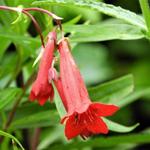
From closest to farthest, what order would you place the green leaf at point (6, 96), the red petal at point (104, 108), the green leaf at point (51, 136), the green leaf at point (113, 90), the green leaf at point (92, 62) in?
the red petal at point (104, 108), the green leaf at point (6, 96), the green leaf at point (113, 90), the green leaf at point (51, 136), the green leaf at point (92, 62)

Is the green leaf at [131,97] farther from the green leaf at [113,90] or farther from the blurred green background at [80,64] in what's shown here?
the green leaf at [113,90]

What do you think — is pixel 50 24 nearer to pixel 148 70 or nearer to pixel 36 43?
pixel 36 43

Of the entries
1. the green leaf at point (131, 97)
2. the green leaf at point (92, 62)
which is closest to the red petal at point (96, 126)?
the green leaf at point (131, 97)

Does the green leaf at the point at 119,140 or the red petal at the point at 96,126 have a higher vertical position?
the red petal at the point at 96,126

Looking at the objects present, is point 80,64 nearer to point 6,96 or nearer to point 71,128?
point 6,96

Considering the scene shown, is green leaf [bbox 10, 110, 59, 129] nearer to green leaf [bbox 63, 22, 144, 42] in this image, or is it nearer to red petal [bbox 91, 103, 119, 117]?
green leaf [bbox 63, 22, 144, 42]

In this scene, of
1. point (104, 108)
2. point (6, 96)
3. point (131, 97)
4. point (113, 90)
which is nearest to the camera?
point (104, 108)

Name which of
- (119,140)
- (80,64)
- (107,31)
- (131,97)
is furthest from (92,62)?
(107,31)

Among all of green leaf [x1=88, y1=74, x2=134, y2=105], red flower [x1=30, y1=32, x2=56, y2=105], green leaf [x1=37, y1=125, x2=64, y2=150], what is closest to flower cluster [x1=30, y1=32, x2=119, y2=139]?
red flower [x1=30, y1=32, x2=56, y2=105]

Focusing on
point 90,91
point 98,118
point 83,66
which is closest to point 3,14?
point 90,91
